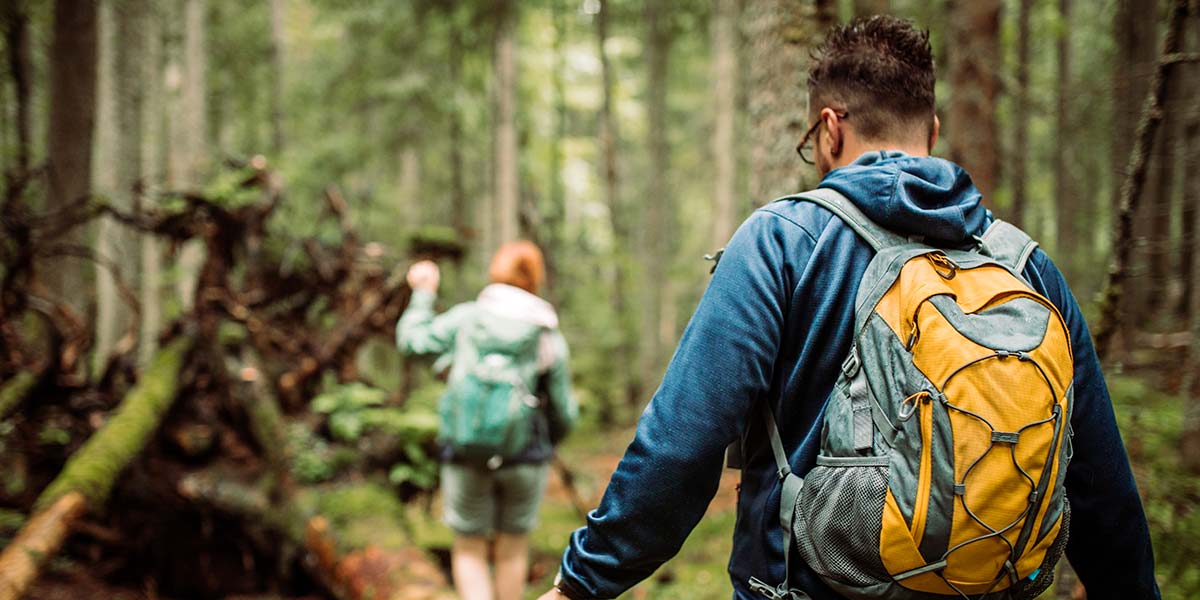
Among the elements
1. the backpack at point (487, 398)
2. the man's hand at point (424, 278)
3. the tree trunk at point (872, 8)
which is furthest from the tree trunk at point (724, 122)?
the backpack at point (487, 398)

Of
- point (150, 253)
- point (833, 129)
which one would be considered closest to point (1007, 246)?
point (833, 129)

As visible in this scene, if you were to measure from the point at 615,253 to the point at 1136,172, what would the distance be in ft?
44.3

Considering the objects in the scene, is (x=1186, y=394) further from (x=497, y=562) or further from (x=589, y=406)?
(x=589, y=406)

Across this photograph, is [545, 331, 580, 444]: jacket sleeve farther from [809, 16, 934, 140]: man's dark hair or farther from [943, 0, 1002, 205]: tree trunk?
[943, 0, 1002, 205]: tree trunk

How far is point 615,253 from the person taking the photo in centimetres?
1631

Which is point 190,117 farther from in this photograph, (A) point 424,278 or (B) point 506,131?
(A) point 424,278

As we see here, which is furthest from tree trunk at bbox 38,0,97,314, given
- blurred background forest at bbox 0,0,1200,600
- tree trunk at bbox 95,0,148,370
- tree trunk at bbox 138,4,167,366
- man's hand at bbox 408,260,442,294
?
man's hand at bbox 408,260,442,294

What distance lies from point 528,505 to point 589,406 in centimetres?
1002

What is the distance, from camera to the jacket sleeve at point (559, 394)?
190 inches

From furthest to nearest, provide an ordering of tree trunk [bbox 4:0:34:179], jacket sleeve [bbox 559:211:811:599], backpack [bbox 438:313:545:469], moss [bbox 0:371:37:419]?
tree trunk [bbox 4:0:34:179]
moss [bbox 0:371:37:419]
backpack [bbox 438:313:545:469]
jacket sleeve [bbox 559:211:811:599]

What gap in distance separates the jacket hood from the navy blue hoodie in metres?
2.83

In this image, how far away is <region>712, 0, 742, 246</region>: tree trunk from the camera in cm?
1190

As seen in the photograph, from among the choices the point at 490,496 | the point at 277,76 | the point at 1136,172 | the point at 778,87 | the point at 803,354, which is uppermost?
the point at 277,76

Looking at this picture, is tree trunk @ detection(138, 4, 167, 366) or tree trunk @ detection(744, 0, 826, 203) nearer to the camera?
tree trunk @ detection(744, 0, 826, 203)
